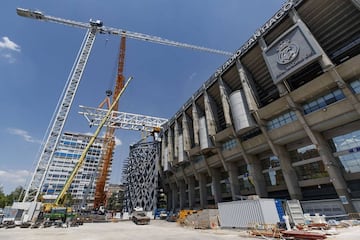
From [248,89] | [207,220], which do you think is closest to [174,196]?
[207,220]

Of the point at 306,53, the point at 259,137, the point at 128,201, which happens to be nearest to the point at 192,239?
the point at 259,137

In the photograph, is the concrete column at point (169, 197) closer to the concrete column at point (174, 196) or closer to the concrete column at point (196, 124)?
the concrete column at point (174, 196)

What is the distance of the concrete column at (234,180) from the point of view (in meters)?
35.0

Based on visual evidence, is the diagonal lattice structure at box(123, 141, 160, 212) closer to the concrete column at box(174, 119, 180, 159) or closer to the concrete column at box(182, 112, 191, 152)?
the concrete column at box(174, 119, 180, 159)

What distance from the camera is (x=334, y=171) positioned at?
73.4ft

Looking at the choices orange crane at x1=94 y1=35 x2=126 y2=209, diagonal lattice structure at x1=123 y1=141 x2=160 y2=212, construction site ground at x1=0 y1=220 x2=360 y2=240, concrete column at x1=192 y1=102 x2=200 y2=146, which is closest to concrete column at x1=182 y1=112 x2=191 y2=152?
concrete column at x1=192 y1=102 x2=200 y2=146

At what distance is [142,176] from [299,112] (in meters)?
59.1

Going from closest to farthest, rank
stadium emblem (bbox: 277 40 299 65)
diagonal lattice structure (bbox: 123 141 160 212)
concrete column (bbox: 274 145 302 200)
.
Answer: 1. stadium emblem (bbox: 277 40 299 65)
2. concrete column (bbox: 274 145 302 200)
3. diagonal lattice structure (bbox: 123 141 160 212)

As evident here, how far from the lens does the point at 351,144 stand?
22.8 meters

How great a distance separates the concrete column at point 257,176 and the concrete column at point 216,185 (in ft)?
32.6

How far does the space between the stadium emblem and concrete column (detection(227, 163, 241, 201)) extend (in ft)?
69.3

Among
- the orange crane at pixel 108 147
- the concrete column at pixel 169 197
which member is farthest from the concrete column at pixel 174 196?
the orange crane at pixel 108 147

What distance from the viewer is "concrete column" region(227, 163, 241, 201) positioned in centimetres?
3500

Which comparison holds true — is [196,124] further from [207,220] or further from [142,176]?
[142,176]
